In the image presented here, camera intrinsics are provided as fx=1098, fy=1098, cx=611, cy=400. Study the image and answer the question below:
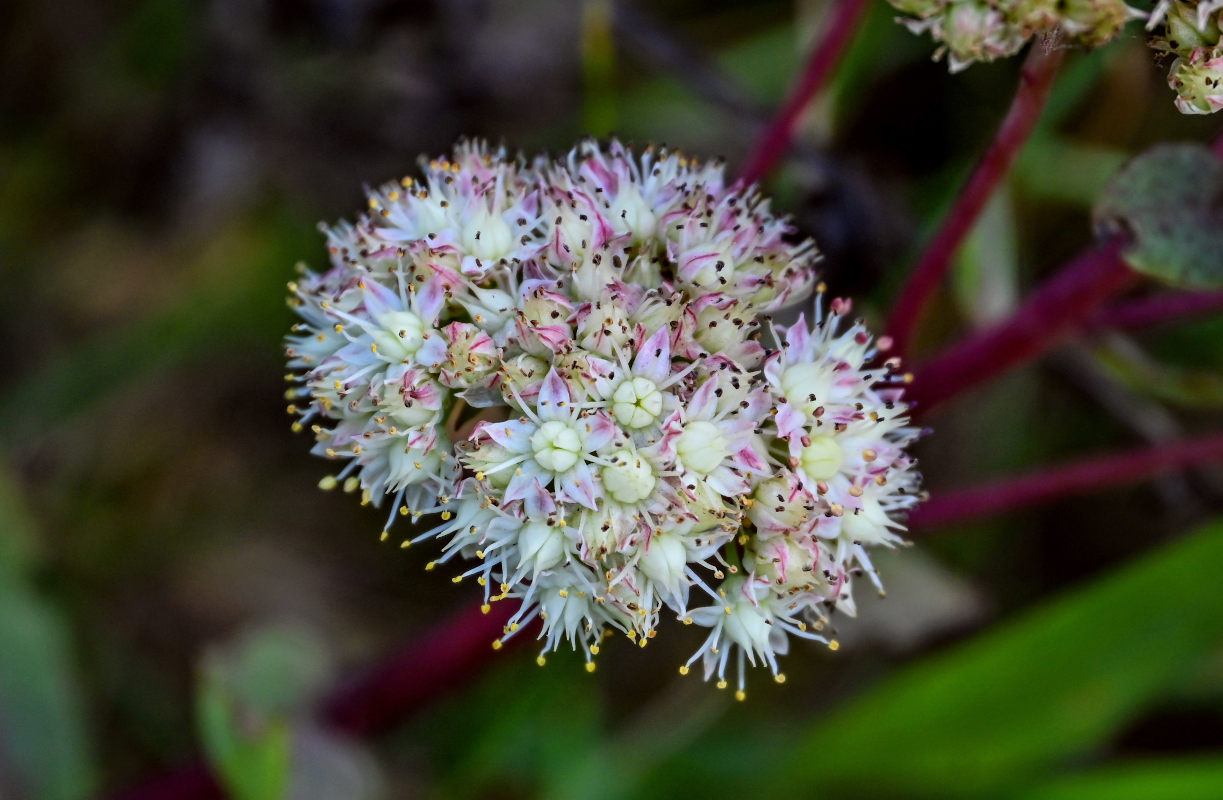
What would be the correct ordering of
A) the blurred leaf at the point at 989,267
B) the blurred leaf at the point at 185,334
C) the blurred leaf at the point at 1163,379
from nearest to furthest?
1. the blurred leaf at the point at 1163,379
2. the blurred leaf at the point at 989,267
3. the blurred leaf at the point at 185,334

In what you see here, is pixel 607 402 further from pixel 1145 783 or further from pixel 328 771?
pixel 1145 783

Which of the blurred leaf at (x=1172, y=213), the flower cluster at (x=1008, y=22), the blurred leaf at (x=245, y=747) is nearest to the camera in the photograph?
the flower cluster at (x=1008, y=22)

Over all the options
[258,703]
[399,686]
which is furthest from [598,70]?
[258,703]

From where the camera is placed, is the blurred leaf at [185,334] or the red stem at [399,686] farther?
the blurred leaf at [185,334]

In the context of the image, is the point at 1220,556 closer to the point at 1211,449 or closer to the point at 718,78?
the point at 1211,449

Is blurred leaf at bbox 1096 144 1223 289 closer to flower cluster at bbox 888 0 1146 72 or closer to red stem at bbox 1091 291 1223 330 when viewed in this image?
red stem at bbox 1091 291 1223 330

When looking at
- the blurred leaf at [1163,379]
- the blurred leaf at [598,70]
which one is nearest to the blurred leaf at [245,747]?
the blurred leaf at [598,70]

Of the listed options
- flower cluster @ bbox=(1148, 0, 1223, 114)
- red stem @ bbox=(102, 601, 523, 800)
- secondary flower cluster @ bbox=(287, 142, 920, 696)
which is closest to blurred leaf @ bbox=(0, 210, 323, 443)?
red stem @ bbox=(102, 601, 523, 800)

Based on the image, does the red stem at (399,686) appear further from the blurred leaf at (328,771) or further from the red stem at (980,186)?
the red stem at (980,186)
